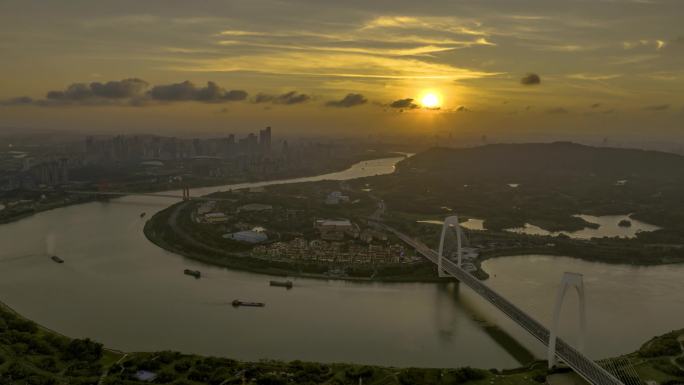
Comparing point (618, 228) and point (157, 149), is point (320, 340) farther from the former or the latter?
point (157, 149)

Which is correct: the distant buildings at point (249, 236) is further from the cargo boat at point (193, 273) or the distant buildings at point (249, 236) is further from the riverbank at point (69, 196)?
the riverbank at point (69, 196)

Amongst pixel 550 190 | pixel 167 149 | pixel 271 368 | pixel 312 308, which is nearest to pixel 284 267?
pixel 312 308

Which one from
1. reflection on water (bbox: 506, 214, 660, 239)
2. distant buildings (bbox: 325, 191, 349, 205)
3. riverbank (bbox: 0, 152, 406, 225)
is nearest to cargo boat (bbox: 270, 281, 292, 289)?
reflection on water (bbox: 506, 214, 660, 239)

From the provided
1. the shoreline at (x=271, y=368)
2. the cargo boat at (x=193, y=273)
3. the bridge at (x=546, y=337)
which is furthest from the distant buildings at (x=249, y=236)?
the shoreline at (x=271, y=368)

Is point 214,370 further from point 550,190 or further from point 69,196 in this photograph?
point 550,190

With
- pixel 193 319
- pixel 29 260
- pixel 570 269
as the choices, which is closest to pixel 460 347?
pixel 193 319

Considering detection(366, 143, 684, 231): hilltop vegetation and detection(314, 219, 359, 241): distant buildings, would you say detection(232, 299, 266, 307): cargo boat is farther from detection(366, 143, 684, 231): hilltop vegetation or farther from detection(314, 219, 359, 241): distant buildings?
detection(366, 143, 684, 231): hilltop vegetation
